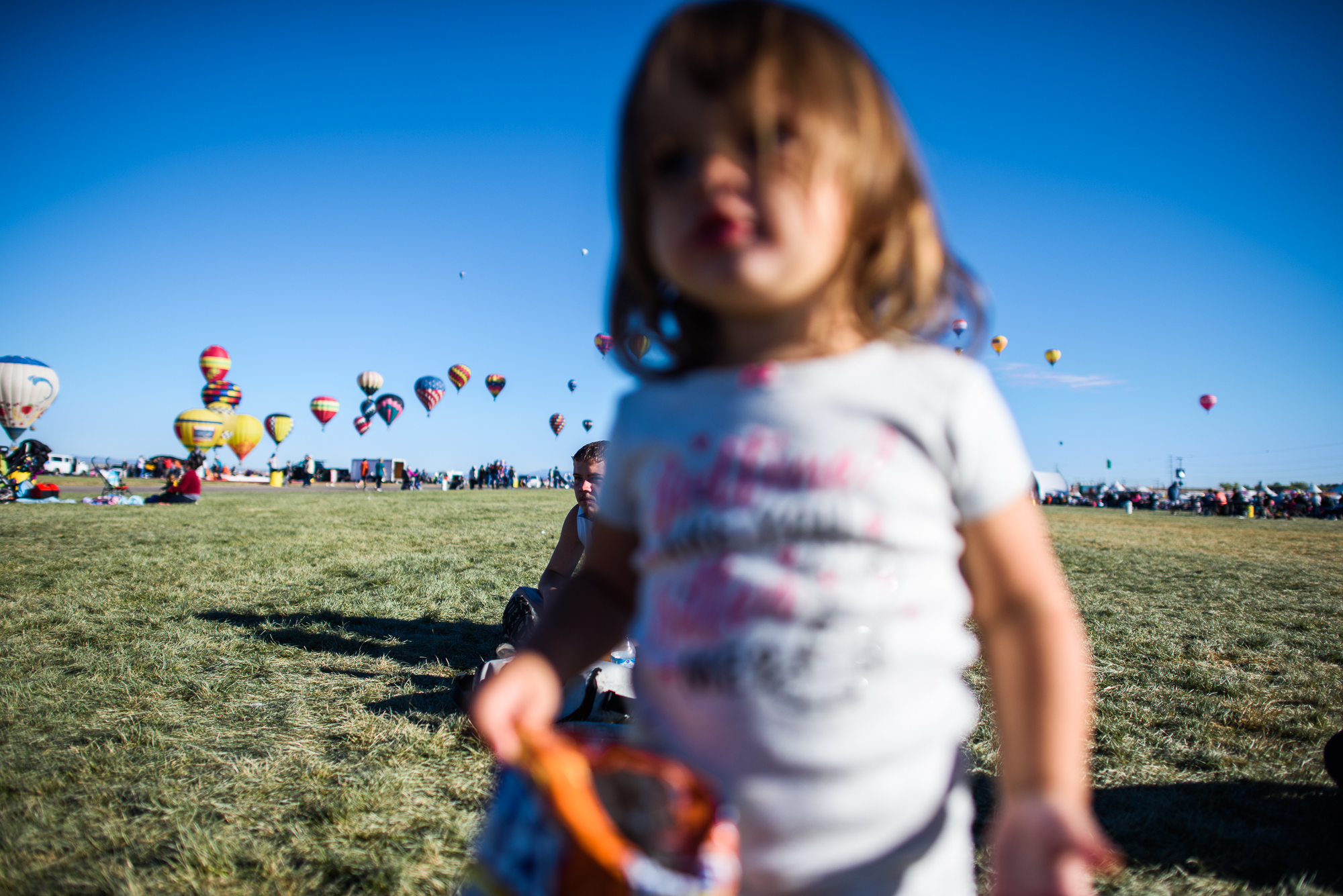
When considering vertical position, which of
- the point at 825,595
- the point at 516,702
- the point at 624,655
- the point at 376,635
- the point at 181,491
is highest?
the point at 825,595

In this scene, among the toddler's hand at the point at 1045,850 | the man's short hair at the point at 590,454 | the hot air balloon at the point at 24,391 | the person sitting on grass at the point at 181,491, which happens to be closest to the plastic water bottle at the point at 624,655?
the man's short hair at the point at 590,454

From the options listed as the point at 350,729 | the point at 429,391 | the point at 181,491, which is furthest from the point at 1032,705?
the point at 429,391

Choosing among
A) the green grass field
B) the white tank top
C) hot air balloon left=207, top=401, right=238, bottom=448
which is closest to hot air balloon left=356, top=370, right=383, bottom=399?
hot air balloon left=207, top=401, right=238, bottom=448

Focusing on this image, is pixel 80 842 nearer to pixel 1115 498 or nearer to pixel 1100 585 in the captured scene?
pixel 1100 585

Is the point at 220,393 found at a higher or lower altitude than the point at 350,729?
higher

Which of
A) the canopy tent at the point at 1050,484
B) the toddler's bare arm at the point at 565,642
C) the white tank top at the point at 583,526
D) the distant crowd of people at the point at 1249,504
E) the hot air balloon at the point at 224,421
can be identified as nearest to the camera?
the toddler's bare arm at the point at 565,642

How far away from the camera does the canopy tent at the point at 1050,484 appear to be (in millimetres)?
52500

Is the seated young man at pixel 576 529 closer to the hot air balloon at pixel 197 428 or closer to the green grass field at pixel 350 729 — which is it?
the green grass field at pixel 350 729

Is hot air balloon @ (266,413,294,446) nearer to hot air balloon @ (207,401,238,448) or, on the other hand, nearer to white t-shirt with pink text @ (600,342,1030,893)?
hot air balloon @ (207,401,238,448)

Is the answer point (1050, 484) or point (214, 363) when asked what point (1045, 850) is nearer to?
point (214, 363)

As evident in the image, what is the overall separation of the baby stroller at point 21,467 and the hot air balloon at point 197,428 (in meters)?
17.6

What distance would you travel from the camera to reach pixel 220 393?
41250 millimetres

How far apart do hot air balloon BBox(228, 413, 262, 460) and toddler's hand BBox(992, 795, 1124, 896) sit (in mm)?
47800

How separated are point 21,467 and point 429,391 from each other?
22.7 meters
